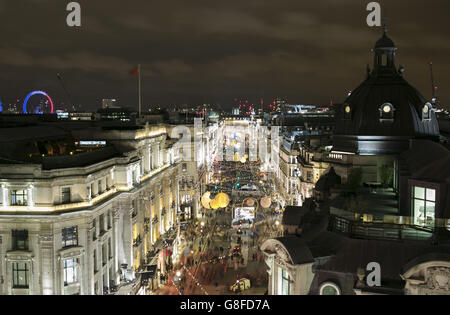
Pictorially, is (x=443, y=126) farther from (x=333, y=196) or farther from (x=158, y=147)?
(x=158, y=147)

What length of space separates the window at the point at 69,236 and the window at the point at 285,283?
2497 centimetres

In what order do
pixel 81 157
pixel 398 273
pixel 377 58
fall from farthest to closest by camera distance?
pixel 377 58 → pixel 81 157 → pixel 398 273

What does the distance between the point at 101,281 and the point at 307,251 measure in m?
30.4

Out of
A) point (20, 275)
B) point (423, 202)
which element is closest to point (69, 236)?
point (20, 275)

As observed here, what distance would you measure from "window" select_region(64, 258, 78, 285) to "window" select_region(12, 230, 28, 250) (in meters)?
4.16

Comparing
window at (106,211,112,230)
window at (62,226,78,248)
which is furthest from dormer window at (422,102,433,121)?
window at (62,226,78,248)

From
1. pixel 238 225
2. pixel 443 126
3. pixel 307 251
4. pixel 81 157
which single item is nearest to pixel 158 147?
pixel 238 225

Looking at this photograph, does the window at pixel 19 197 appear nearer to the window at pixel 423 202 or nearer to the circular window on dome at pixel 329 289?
the circular window on dome at pixel 329 289

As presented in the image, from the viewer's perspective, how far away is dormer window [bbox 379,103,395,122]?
2090 inches

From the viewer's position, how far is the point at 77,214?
44375mm

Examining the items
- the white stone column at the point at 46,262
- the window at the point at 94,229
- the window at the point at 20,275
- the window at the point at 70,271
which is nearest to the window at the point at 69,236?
the window at the point at 70,271

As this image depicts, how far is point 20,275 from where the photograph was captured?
43.4 metres

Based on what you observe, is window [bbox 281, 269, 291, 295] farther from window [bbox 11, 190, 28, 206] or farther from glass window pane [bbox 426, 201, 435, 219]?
window [bbox 11, 190, 28, 206]

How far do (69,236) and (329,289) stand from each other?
28308 millimetres
